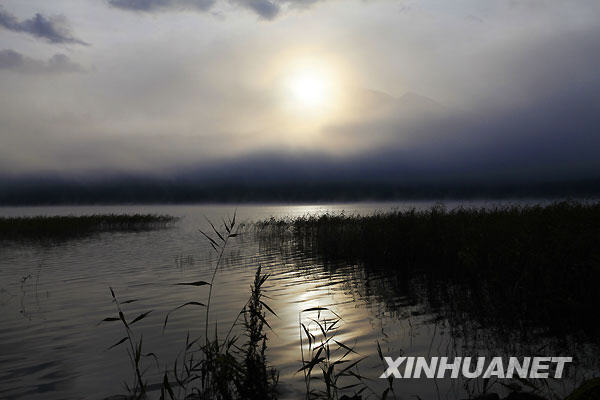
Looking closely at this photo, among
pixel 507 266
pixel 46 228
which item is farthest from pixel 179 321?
pixel 46 228

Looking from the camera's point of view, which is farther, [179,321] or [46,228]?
[46,228]

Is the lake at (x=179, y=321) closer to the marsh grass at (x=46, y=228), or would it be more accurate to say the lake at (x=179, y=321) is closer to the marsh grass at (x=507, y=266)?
the marsh grass at (x=507, y=266)

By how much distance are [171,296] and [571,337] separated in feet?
42.0

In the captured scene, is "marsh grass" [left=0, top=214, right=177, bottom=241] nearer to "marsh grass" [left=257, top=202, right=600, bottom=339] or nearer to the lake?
the lake

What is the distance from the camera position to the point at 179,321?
1156 cm

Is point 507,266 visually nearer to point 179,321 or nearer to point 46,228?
point 179,321

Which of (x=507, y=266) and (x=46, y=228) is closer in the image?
(x=507, y=266)

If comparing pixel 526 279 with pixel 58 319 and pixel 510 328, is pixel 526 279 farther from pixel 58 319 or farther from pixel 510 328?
pixel 58 319

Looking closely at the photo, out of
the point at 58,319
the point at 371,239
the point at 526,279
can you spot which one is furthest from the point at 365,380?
the point at 371,239

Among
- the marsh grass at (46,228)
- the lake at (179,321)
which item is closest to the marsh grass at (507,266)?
the lake at (179,321)

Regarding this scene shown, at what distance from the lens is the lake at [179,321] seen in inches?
296

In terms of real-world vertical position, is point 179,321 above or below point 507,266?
below

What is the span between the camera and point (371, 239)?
22656 mm

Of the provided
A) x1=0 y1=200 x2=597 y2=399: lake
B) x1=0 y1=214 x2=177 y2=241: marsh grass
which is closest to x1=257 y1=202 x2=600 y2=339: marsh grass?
x1=0 y1=200 x2=597 y2=399: lake
